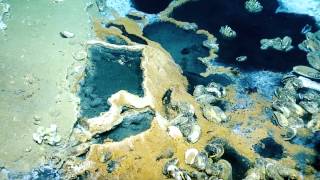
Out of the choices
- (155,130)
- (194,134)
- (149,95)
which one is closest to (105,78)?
(149,95)

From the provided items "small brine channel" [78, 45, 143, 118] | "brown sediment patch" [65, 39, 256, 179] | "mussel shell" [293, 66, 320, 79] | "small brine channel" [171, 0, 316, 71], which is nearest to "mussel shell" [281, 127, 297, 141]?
"brown sediment patch" [65, 39, 256, 179]

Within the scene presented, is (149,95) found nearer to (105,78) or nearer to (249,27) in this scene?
(105,78)

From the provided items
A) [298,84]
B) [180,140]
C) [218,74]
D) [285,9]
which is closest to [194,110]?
[180,140]

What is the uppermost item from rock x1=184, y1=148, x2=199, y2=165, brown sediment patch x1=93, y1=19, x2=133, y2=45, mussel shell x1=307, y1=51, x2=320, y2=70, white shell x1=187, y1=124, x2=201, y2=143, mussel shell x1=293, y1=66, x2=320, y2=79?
mussel shell x1=307, y1=51, x2=320, y2=70

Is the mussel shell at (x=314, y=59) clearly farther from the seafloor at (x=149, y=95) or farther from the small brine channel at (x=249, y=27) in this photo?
the small brine channel at (x=249, y=27)

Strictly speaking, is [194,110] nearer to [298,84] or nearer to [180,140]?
[180,140]

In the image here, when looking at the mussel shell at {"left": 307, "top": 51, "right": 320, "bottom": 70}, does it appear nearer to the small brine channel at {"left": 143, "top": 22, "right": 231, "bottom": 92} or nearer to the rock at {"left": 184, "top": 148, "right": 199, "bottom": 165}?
the small brine channel at {"left": 143, "top": 22, "right": 231, "bottom": 92}
